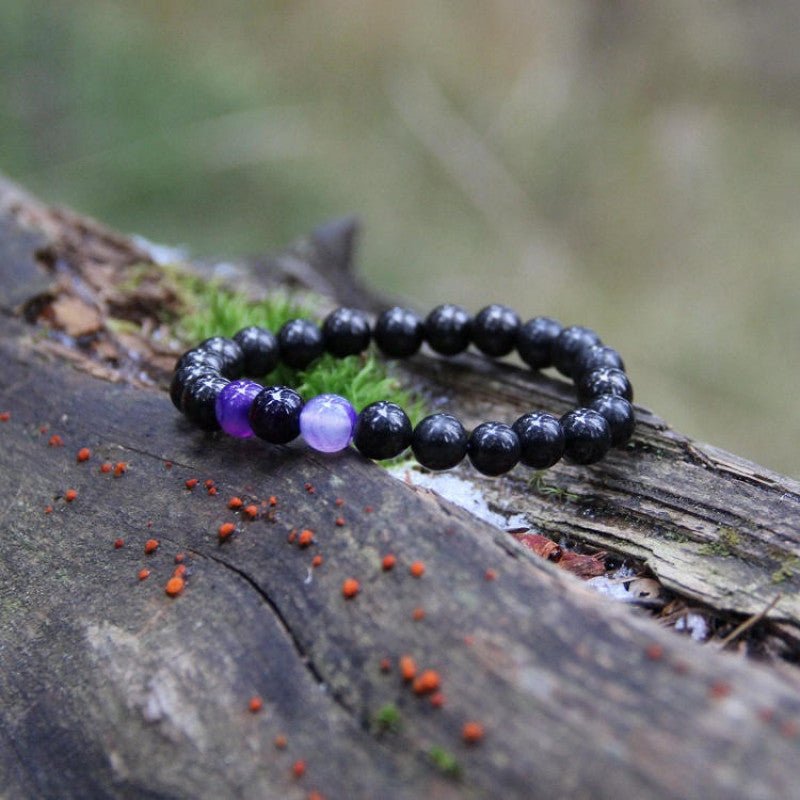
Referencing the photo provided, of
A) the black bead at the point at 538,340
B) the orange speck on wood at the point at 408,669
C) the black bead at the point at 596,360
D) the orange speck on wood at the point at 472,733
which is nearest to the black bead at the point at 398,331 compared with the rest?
the black bead at the point at 538,340

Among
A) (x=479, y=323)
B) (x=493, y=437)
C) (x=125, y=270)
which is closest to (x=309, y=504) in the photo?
(x=493, y=437)

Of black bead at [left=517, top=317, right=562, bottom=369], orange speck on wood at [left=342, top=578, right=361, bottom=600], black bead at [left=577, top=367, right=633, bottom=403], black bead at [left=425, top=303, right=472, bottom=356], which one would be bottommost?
orange speck on wood at [left=342, top=578, right=361, bottom=600]

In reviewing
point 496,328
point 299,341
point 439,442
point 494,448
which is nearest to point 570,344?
point 496,328

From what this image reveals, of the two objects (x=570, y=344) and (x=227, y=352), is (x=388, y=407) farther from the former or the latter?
(x=570, y=344)

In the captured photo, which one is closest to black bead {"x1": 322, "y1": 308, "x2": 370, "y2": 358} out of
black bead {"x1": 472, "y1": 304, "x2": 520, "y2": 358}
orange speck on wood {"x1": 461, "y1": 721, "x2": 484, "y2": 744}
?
black bead {"x1": 472, "y1": 304, "x2": 520, "y2": 358}

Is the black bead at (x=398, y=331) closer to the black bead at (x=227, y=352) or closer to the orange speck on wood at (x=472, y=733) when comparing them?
the black bead at (x=227, y=352)

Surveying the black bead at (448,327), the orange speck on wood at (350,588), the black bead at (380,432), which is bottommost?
the orange speck on wood at (350,588)

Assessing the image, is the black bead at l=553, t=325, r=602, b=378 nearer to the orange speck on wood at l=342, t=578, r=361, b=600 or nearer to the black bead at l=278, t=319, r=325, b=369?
the black bead at l=278, t=319, r=325, b=369
